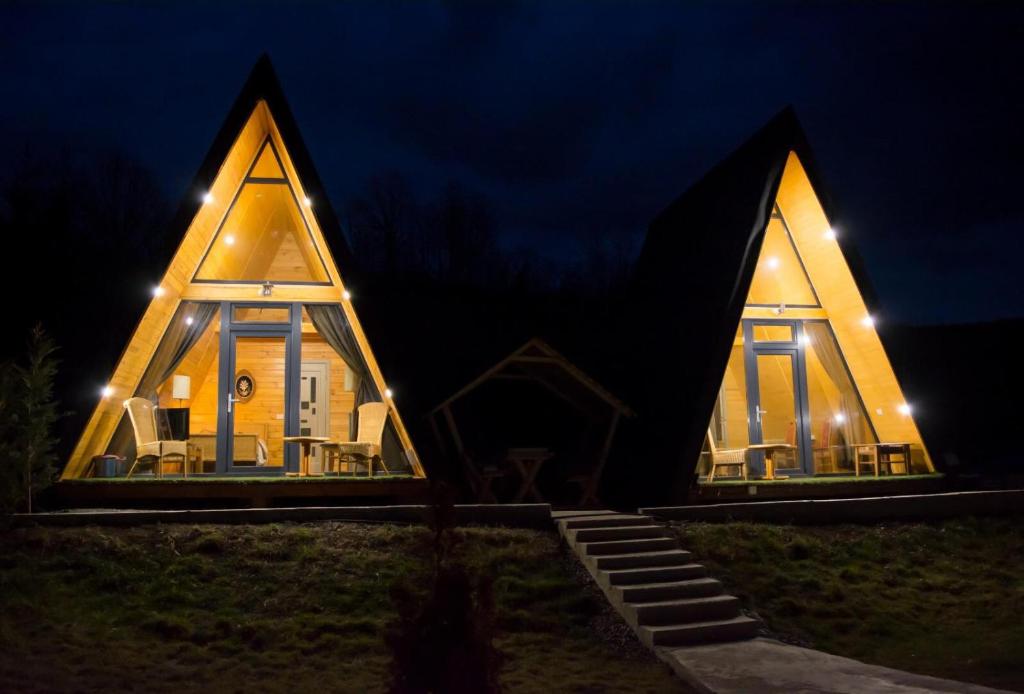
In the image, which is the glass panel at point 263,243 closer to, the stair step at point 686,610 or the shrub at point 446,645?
the stair step at point 686,610

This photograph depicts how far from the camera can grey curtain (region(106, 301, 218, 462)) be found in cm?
1091

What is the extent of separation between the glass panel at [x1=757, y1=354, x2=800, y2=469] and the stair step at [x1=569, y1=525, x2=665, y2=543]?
4517mm

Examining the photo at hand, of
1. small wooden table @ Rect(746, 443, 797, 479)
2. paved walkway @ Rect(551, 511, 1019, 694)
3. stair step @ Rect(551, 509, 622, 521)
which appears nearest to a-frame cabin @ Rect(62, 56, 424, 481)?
stair step @ Rect(551, 509, 622, 521)

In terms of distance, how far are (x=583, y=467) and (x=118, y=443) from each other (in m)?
6.32

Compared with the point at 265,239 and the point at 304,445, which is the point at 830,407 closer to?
the point at 304,445

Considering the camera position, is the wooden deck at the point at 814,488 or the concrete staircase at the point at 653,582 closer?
the concrete staircase at the point at 653,582

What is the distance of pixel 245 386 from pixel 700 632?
786 cm

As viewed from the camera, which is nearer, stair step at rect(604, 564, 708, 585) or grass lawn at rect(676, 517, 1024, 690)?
grass lawn at rect(676, 517, 1024, 690)

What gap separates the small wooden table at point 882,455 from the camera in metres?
11.8

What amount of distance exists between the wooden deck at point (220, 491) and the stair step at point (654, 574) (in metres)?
2.93

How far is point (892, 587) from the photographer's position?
8.23 meters

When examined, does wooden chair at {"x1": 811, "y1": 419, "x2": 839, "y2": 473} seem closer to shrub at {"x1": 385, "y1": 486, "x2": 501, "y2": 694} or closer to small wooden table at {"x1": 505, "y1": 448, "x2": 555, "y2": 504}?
small wooden table at {"x1": 505, "y1": 448, "x2": 555, "y2": 504}

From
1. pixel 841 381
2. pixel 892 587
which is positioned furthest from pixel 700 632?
pixel 841 381

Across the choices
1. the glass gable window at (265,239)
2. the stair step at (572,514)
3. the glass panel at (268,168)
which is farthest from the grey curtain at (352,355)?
the stair step at (572,514)
